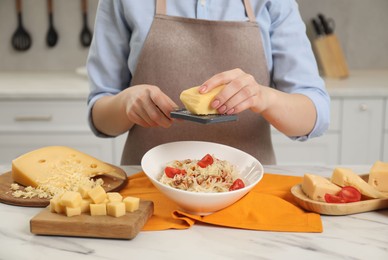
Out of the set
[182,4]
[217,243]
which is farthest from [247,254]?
[182,4]

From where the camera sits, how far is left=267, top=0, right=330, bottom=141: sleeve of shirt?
1444 mm

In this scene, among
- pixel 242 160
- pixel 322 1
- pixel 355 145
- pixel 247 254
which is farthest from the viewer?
pixel 322 1

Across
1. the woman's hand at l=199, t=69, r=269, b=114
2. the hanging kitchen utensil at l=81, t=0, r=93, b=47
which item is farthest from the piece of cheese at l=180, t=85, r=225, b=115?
the hanging kitchen utensil at l=81, t=0, r=93, b=47

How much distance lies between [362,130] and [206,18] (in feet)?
3.94

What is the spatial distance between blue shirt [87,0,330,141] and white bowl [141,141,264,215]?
32 centimetres

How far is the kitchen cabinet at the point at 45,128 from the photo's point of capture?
2418 millimetres

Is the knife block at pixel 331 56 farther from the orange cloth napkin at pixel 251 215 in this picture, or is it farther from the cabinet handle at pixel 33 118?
the orange cloth napkin at pixel 251 215

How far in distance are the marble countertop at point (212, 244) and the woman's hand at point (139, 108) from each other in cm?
27

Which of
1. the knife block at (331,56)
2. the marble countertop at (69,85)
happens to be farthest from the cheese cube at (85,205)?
the knife block at (331,56)

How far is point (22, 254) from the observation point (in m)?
0.91

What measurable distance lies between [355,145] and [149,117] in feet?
4.90

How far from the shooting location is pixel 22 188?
3.91 ft

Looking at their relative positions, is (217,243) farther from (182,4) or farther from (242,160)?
(182,4)

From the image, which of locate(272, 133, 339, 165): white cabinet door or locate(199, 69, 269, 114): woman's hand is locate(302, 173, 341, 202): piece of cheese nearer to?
locate(199, 69, 269, 114): woman's hand
